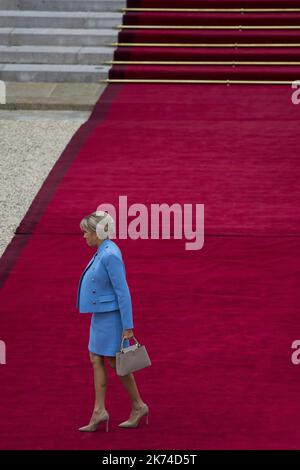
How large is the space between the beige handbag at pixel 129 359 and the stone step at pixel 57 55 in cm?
961

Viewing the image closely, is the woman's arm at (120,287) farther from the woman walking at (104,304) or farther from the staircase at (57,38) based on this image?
the staircase at (57,38)

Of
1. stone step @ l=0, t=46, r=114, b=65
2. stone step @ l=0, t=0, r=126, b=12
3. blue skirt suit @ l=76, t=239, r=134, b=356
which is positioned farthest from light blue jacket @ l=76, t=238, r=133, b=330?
stone step @ l=0, t=0, r=126, b=12

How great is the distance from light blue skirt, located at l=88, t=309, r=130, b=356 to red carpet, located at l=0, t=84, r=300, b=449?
60cm

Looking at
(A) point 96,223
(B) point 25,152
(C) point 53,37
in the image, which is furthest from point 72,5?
(A) point 96,223

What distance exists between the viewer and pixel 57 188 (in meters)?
14.2

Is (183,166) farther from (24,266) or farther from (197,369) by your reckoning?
(197,369)

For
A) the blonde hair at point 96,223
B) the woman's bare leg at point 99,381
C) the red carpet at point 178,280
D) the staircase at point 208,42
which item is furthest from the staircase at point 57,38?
the woman's bare leg at point 99,381

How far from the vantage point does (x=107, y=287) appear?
30.2 ft

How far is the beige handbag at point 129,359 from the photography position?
9.04 metres

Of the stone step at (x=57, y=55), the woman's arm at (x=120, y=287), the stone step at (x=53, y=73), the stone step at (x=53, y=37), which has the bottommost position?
the woman's arm at (x=120, y=287)
